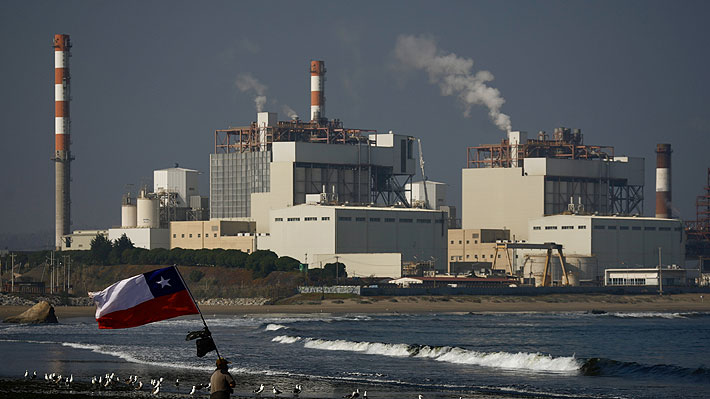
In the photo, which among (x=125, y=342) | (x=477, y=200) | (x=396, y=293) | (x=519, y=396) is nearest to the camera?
(x=519, y=396)

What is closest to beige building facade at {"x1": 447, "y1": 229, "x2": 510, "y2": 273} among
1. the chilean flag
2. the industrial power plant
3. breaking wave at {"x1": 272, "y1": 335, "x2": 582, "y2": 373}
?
the industrial power plant

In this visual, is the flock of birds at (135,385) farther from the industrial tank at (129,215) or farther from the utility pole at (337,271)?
the industrial tank at (129,215)

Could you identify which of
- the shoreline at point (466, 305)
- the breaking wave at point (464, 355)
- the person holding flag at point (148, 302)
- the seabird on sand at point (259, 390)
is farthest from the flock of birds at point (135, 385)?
the shoreline at point (466, 305)

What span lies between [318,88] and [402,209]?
3059cm

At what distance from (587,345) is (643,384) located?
25.0 meters

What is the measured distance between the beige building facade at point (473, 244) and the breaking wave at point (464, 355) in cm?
10204

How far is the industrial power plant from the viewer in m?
152

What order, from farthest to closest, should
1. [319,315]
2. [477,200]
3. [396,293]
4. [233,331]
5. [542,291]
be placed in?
[477,200]
[542,291]
[396,293]
[319,315]
[233,331]

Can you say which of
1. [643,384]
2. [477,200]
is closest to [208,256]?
[477,200]

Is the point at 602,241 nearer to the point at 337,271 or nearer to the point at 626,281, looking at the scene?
the point at 626,281

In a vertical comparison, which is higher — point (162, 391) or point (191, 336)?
point (191, 336)

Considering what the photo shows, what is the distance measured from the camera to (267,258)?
142 meters

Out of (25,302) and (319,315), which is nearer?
(319,315)

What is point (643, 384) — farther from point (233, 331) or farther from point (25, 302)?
point (25, 302)
